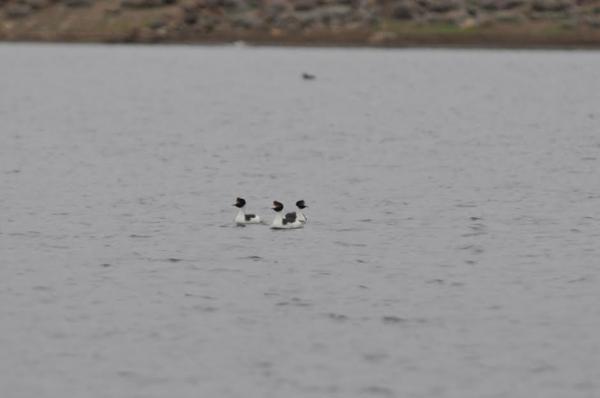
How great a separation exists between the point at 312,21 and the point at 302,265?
147 m

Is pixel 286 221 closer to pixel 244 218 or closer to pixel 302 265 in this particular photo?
pixel 244 218

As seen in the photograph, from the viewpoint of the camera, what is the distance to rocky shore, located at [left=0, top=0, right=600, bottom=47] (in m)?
163

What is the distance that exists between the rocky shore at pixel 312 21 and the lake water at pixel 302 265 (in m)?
97.4

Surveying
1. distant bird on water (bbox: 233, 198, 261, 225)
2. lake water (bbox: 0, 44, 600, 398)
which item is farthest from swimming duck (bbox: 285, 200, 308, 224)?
distant bird on water (bbox: 233, 198, 261, 225)

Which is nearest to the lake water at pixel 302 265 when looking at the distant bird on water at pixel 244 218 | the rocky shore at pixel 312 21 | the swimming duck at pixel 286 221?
the swimming duck at pixel 286 221

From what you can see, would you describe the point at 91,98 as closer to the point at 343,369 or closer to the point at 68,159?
the point at 68,159

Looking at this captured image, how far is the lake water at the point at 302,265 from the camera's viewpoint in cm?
2103

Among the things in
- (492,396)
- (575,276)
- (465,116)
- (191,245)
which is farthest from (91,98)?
(492,396)

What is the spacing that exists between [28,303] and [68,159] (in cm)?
2791

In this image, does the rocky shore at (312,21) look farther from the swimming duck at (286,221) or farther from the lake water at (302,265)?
the swimming duck at (286,221)

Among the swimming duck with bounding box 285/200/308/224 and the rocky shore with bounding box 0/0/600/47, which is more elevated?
the swimming duck with bounding box 285/200/308/224

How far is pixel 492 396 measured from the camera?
19.6 m

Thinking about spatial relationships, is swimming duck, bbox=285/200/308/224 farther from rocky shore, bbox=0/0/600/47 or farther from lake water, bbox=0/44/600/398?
rocky shore, bbox=0/0/600/47

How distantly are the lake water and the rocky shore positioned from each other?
97.4 m
